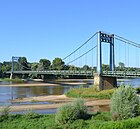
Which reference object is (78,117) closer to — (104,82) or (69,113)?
(69,113)

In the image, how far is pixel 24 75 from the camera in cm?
17875

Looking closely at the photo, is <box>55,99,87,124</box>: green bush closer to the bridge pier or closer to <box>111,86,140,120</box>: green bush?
<box>111,86,140,120</box>: green bush

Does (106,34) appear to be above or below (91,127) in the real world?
above

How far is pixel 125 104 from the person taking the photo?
91.5 feet

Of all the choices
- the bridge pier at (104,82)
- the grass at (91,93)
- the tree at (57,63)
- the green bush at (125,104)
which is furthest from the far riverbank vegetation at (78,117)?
the tree at (57,63)

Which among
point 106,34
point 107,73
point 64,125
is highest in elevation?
point 106,34

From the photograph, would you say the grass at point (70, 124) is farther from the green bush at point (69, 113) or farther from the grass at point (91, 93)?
the grass at point (91, 93)

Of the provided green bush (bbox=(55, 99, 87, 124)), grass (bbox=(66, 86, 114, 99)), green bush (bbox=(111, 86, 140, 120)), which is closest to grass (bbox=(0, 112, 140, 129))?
green bush (bbox=(55, 99, 87, 124))

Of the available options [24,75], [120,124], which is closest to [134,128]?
[120,124]

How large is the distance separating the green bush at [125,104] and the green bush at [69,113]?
8.79ft

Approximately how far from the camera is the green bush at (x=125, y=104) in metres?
27.4

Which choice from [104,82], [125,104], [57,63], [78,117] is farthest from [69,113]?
[57,63]

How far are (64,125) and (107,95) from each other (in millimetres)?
39160

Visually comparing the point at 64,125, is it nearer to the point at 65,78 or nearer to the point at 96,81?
the point at 96,81
